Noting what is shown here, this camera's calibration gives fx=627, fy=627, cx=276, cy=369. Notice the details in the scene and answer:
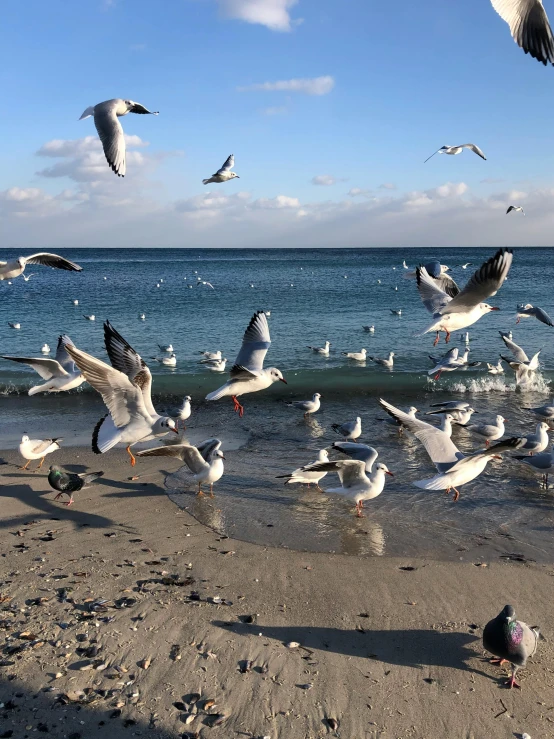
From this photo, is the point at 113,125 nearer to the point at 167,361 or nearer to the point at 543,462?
the point at 543,462

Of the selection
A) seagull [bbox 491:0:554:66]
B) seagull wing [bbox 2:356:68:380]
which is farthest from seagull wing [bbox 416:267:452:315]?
seagull wing [bbox 2:356:68:380]

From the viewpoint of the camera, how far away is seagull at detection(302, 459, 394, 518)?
7.49m

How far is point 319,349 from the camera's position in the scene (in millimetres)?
19828

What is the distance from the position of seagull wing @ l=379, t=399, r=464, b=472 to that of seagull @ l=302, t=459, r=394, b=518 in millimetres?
638

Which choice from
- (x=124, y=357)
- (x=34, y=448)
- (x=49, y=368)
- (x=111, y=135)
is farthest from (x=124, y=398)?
(x=49, y=368)

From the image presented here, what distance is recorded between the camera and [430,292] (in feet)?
34.1

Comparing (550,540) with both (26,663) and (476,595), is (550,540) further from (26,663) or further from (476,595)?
(26,663)

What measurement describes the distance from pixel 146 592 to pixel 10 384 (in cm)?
1149

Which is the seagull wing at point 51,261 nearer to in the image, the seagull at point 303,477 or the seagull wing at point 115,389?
the seagull wing at point 115,389

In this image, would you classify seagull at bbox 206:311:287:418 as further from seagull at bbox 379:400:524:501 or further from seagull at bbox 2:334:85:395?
seagull at bbox 2:334:85:395

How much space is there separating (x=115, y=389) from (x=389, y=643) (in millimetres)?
4487

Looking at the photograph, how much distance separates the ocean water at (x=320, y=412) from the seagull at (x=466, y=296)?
7.22ft

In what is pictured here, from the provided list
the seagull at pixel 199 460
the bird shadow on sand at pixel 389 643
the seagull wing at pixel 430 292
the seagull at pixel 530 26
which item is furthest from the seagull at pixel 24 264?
the seagull at pixel 530 26

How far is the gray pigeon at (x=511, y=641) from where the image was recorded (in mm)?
4336
